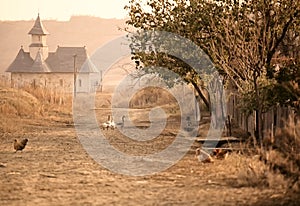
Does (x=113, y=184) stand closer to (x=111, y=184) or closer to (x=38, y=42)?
(x=111, y=184)

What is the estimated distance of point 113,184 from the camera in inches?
483

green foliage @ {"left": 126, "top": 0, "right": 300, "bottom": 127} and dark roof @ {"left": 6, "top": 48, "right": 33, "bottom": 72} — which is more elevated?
dark roof @ {"left": 6, "top": 48, "right": 33, "bottom": 72}

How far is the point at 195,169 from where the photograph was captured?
14.2 metres

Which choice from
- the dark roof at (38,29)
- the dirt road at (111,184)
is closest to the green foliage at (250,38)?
the dirt road at (111,184)

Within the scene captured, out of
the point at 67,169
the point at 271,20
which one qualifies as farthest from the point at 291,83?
the point at 67,169

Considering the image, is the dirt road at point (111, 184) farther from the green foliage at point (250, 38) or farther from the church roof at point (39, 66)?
the church roof at point (39, 66)

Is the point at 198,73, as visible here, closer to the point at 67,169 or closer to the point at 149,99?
the point at 67,169

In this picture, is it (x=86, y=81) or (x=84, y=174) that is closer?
(x=84, y=174)

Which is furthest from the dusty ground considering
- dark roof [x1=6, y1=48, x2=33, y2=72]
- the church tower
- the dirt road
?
the church tower

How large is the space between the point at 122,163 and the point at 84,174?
81.5 inches

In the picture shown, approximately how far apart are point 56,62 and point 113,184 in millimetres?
64187

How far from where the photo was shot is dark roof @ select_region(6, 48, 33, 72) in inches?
2884

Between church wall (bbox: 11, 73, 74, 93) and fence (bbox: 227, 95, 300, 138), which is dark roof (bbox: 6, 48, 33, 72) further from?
fence (bbox: 227, 95, 300, 138)

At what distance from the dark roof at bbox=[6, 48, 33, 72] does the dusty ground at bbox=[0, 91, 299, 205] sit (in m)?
56.3
